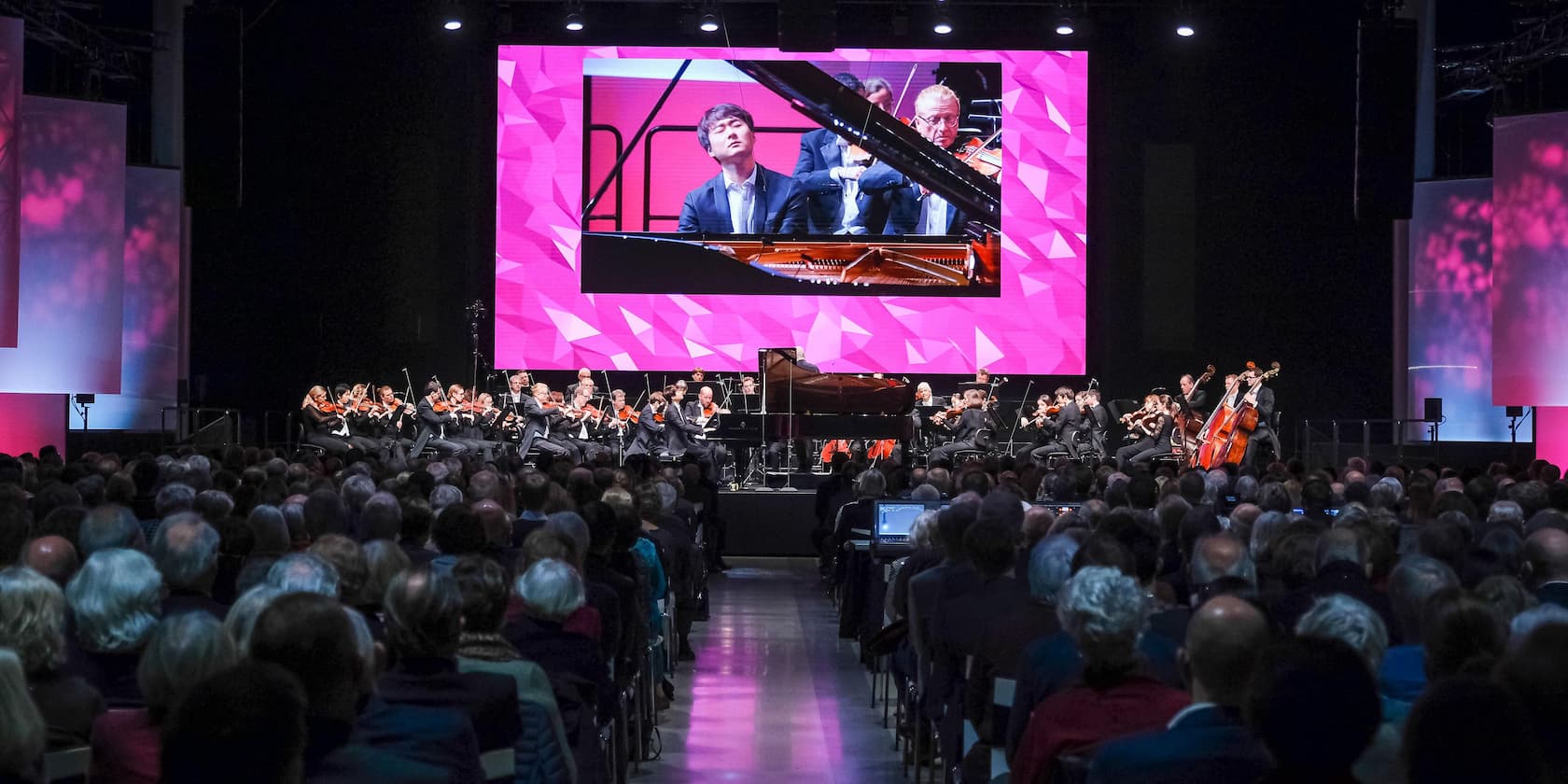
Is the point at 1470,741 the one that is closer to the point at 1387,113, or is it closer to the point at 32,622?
the point at 32,622

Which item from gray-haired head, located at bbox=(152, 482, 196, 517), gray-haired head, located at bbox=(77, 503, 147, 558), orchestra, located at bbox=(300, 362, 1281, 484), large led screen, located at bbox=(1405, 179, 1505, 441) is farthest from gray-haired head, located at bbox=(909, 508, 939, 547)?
large led screen, located at bbox=(1405, 179, 1505, 441)

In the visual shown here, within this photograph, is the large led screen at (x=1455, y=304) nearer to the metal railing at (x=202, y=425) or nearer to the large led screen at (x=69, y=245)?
the metal railing at (x=202, y=425)

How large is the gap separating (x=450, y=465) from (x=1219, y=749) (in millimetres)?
6866

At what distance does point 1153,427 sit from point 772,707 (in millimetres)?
9961

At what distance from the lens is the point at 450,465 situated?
29.1 ft

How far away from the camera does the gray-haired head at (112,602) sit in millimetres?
3309

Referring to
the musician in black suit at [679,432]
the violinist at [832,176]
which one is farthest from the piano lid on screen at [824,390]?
the violinist at [832,176]

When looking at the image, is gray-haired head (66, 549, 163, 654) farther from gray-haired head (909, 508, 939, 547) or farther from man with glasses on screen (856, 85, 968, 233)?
man with glasses on screen (856, 85, 968, 233)

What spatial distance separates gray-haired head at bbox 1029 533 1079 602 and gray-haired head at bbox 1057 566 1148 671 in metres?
1.03

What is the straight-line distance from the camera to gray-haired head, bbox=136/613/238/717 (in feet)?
8.27

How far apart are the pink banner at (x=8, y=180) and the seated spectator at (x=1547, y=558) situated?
11.1 metres

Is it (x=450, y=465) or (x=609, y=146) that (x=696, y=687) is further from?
(x=609, y=146)

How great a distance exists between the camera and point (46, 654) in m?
2.92

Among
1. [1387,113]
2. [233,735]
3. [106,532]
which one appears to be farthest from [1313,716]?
[1387,113]
